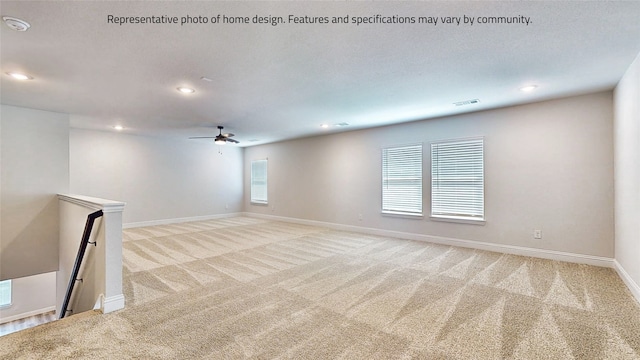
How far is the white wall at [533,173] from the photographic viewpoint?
3.87m

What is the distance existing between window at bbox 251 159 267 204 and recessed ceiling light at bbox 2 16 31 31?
6.77 meters

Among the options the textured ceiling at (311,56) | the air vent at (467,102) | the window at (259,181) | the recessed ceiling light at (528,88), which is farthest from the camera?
the window at (259,181)

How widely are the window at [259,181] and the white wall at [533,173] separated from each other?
361 cm

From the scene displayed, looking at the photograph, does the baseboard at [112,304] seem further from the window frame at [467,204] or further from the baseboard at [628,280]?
the baseboard at [628,280]

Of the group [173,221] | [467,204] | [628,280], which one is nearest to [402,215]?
[467,204]

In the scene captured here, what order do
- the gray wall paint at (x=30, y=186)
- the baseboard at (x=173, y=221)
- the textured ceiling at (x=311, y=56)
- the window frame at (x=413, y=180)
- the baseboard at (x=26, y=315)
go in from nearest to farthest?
the textured ceiling at (x=311, y=56) < the gray wall paint at (x=30, y=186) < the window frame at (x=413, y=180) < the baseboard at (x=26, y=315) < the baseboard at (x=173, y=221)

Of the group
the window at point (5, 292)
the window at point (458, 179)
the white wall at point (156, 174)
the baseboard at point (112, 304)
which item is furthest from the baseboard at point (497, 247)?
the window at point (5, 292)

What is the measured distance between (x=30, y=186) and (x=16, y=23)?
377cm

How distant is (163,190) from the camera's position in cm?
772

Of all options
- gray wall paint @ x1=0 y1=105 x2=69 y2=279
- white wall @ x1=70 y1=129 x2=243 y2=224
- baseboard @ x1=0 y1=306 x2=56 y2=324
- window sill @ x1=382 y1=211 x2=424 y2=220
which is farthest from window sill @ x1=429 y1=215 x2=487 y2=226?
baseboard @ x1=0 y1=306 x2=56 y2=324

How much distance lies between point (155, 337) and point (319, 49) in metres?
2.80

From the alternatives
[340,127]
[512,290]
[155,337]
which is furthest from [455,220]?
[155,337]

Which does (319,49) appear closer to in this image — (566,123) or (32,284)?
(566,123)

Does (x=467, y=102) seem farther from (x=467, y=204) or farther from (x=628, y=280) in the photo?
(x=628, y=280)
